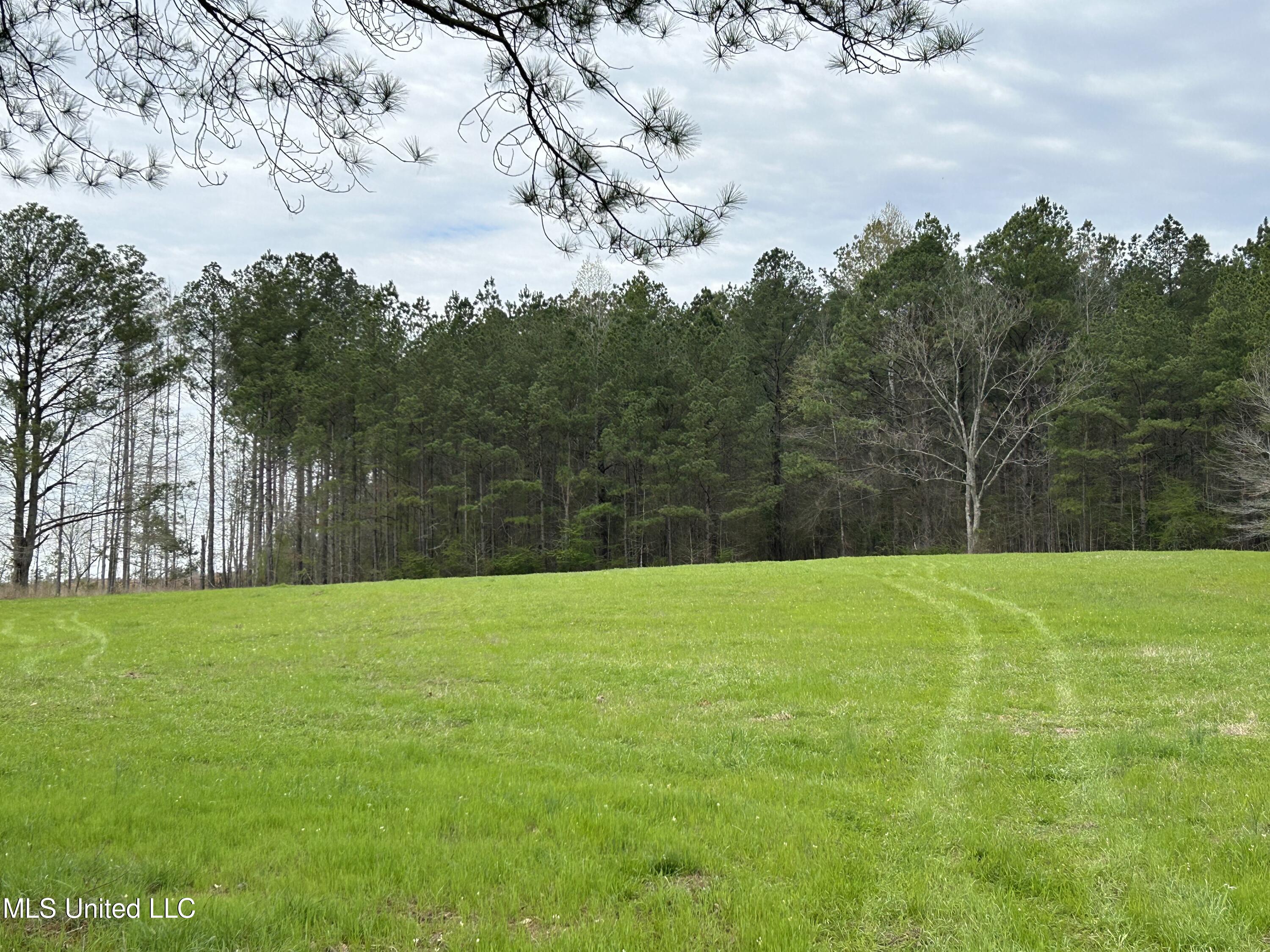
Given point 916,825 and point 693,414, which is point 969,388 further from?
point 916,825

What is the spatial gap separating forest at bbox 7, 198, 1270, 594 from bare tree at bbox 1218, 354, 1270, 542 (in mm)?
200

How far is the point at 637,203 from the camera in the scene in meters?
5.72

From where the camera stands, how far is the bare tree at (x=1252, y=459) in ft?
104

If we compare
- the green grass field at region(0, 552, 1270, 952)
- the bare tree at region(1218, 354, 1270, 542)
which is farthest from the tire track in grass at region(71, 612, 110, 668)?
the bare tree at region(1218, 354, 1270, 542)

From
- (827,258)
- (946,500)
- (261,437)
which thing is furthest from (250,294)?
(946,500)

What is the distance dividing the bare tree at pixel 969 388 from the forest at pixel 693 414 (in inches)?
10.7

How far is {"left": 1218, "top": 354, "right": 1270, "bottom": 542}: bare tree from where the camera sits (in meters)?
31.8

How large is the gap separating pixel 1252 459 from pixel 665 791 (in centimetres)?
3980

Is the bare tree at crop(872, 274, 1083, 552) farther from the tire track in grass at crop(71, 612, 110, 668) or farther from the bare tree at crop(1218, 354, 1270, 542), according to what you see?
the tire track in grass at crop(71, 612, 110, 668)

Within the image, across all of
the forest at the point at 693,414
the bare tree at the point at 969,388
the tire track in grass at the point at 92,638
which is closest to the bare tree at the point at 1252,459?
the forest at the point at 693,414

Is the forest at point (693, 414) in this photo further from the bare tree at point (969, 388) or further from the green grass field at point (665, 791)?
the green grass field at point (665, 791)

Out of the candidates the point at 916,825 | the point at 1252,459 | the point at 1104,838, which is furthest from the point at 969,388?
the point at 916,825

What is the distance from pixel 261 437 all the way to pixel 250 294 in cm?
886

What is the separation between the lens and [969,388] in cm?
4106
